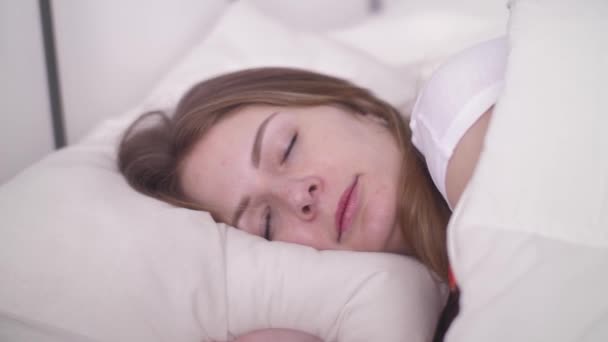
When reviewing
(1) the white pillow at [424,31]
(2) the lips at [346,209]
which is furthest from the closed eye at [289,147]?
(1) the white pillow at [424,31]

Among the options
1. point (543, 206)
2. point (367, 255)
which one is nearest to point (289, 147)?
point (367, 255)

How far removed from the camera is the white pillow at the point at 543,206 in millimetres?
450

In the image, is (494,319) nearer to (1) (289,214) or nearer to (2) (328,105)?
(1) (289,214)

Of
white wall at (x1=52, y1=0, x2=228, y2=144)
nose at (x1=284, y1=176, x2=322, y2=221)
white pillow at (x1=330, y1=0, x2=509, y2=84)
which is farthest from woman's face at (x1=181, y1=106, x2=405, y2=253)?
white wall at (x1=52, y1=0, x2=228, y2=144)

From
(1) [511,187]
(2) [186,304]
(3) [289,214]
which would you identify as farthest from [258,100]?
(1) [511,187]

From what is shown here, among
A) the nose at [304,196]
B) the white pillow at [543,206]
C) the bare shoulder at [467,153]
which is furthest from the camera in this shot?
the nose at [304,196]

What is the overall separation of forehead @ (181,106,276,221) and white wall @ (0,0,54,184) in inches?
23.4

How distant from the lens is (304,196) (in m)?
0.81

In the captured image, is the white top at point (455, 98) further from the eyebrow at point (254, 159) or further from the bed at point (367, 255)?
the eyebrow at point (254, 159)

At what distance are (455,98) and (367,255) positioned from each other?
28 centimetres

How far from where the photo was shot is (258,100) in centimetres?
95

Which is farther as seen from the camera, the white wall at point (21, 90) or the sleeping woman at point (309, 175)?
the white wall at point (21, 90)

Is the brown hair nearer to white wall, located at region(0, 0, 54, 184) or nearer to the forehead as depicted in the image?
the forehead

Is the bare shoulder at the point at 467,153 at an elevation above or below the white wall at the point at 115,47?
above
